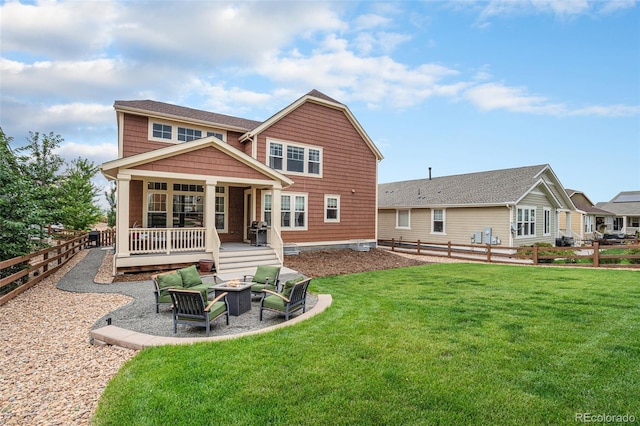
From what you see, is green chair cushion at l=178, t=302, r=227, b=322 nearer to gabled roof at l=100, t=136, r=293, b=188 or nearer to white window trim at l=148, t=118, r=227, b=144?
gabled roof at l=100, t=136, r=293, b=188

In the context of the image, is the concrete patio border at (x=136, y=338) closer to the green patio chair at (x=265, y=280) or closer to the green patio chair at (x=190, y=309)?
the green patio chair at (x=190, y=309)

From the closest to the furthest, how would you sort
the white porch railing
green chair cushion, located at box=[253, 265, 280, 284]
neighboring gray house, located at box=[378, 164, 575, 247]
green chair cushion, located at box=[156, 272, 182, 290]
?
1. green chair cushion, located at box=[156, 272, 182, 290]
2. green chair cushion, located at box=[253, 265, 280, 284]
3. the white porch railing
4. neighboring gray house, located at box=[378, 164, 575, 247]

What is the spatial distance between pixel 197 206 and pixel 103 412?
1231cm

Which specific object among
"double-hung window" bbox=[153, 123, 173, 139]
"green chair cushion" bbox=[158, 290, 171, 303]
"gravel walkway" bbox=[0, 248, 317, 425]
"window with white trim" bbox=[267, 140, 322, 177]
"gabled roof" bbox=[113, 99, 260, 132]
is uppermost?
"gabled roof" bbox=[113, 99, 260, 132]

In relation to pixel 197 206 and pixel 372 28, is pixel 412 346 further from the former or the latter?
pixel 372 28

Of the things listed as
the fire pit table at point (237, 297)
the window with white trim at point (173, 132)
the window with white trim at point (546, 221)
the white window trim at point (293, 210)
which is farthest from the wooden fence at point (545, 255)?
the window with white trim at point (173, 132)

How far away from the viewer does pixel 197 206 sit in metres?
15.0

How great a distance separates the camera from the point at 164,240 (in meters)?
11.8

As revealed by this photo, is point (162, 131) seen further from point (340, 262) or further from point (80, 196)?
point (80, 196)

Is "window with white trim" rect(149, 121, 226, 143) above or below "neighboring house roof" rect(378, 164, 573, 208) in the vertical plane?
above

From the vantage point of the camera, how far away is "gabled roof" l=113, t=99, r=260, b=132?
1362 cm

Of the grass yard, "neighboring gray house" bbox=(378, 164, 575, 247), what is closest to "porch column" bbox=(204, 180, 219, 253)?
the grass yard

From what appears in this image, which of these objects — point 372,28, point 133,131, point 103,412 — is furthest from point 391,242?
point 103,412
